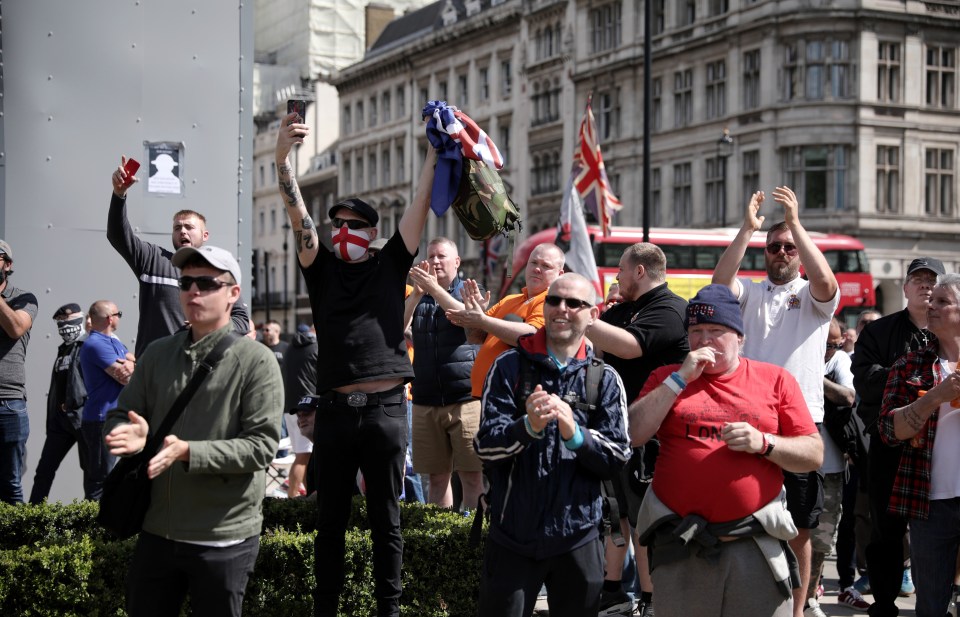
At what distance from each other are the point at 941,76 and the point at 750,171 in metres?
8.01

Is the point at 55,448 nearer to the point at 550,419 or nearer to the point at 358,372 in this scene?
the point at 358,372

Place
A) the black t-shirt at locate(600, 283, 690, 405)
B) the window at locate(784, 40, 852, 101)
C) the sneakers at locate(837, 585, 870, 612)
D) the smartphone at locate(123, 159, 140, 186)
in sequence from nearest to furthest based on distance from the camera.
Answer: the smartphone at locate(123, 159, 140, 186) → the black t-shirt at locate(600, 283, 690, 405) → the sneakers at locate(837, 585, 870, 612) → the window at locate(784, 40, 852, 101)

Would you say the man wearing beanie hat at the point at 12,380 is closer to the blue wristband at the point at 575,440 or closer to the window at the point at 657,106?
the blue wristband at the point at 575,440

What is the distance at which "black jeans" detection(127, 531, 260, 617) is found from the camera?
4582 mm

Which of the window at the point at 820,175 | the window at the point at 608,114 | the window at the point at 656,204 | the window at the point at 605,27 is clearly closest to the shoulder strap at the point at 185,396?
the window at the point at 820,175

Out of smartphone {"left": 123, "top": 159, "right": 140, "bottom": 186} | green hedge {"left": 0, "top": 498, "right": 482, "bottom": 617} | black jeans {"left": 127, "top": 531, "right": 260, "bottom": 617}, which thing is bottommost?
green hedge {"left": 0, "top": 498, "right": 482, "bottom": 617}

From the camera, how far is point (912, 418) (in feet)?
20.7

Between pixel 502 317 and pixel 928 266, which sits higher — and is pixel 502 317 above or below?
below

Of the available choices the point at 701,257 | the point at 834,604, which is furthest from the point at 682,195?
the point at 834,604

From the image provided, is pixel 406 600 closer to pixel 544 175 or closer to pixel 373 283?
pixel 373 283

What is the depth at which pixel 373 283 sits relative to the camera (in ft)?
19.9

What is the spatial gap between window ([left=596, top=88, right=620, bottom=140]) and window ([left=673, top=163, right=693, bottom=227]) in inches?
161

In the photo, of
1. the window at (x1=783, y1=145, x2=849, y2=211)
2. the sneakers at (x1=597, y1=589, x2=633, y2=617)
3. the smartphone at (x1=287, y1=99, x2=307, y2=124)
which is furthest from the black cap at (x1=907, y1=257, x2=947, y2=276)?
the window at (x1=783, y1=145, x2=849, y2=211)

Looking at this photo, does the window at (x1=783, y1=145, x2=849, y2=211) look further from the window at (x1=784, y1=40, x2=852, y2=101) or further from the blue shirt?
the blue shirt
